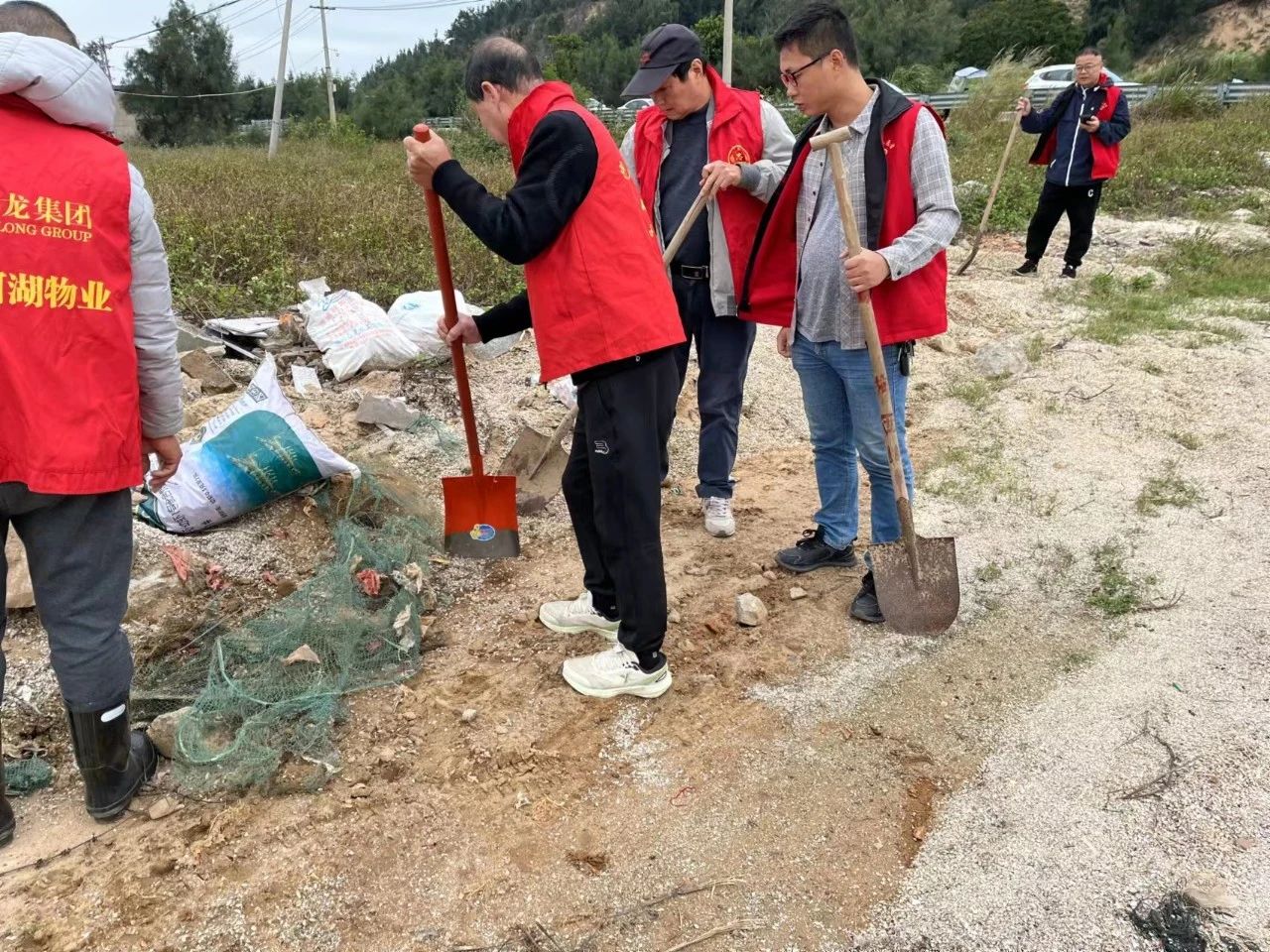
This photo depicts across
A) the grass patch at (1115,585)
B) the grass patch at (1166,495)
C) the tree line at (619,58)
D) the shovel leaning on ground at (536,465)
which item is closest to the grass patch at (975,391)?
the grass patch at (1166,495)

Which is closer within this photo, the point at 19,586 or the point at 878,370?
the point at 878,370

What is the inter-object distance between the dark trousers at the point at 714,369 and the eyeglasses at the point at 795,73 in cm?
84

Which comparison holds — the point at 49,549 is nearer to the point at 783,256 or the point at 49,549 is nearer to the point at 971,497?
the point at 783,256

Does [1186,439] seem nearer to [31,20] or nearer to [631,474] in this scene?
[631,474]

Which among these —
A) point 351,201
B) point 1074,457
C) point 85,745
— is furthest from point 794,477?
point 351,201

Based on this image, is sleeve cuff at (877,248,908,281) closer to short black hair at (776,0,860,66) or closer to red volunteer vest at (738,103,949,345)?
red volunteer vest at (738,103,949,345)

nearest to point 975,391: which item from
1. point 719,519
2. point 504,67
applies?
point 719,519

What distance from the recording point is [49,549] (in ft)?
6.37

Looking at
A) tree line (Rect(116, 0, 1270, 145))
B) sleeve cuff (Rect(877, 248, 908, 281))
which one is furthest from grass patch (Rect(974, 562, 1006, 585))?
tree line (Rect(116, 0, 1270, 145))

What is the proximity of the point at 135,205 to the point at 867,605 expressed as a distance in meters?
2.35

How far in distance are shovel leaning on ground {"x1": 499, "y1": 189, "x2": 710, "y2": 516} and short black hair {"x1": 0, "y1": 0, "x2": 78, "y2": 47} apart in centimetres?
222

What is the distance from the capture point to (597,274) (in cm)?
212

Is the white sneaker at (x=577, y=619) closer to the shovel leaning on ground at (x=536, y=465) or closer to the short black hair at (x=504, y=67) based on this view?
the shovel leaning on ground at (x=536, y=465)

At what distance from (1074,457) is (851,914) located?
2932 mm
